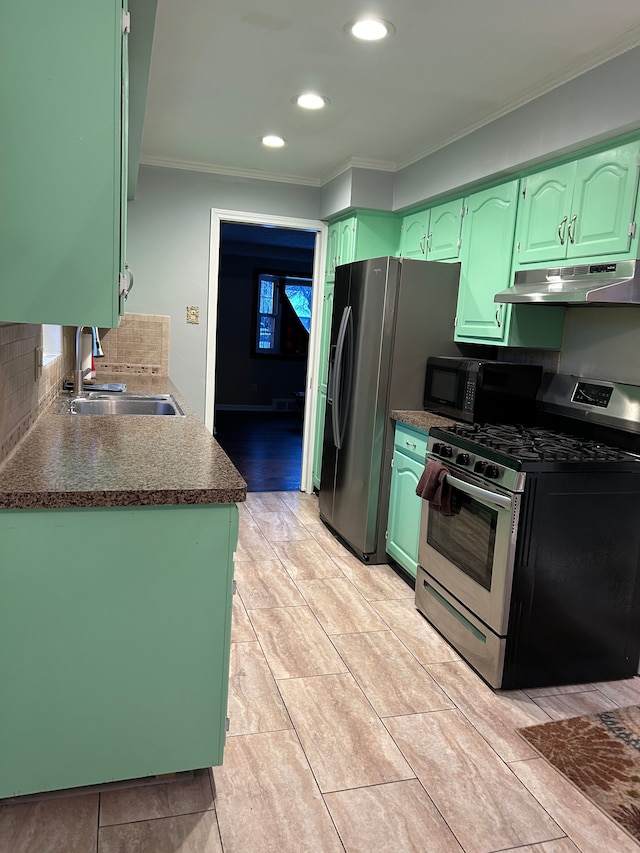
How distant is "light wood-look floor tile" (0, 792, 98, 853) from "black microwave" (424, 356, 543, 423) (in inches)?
87.6

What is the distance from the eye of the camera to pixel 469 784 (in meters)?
1.84

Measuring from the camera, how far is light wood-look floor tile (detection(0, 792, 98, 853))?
1.52 m

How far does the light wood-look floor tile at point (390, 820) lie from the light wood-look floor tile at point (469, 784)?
0.13ft

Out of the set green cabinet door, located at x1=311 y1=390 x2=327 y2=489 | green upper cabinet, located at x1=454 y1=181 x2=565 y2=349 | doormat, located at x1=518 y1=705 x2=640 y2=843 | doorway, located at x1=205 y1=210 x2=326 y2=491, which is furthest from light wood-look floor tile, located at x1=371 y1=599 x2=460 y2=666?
doorway, located at x1=205 y1=210 x2=326 y2=491

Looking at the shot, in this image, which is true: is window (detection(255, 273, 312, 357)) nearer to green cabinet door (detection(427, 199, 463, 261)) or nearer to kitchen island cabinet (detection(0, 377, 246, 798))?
green cabinet door (detection(427, 199, 463, 261))

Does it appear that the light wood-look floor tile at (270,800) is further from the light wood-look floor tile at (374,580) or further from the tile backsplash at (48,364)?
the light wood-look floor tile at (374,580)

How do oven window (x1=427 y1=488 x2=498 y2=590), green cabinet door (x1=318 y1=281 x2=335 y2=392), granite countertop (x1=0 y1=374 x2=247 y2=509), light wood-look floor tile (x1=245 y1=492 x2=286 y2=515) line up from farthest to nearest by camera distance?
green cabinet door (x1=318 y1=281 x2=335 y2=392), light wood-look floor tile (x1=245 y1=492 x2=286 y2=515), oven window (x1=427 y1=488 x2=498 y2=590), granite countertop (x1=0 y1=374 x2=247 y2=509)

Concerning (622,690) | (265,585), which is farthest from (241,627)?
(622,690)

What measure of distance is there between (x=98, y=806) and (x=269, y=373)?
26.0 feet

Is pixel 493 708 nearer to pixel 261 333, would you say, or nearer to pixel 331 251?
pixel 331 251

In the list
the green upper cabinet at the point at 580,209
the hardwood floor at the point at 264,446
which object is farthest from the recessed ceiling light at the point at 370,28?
the hardwood floor at the point at 264,446

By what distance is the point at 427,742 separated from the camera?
6.67ft

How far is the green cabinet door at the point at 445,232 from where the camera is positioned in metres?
3.51

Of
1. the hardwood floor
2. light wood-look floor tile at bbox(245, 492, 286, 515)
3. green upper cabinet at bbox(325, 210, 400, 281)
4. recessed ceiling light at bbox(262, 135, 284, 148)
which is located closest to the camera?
recessed ceiling light at bbox(262, 135, 284, 148)
